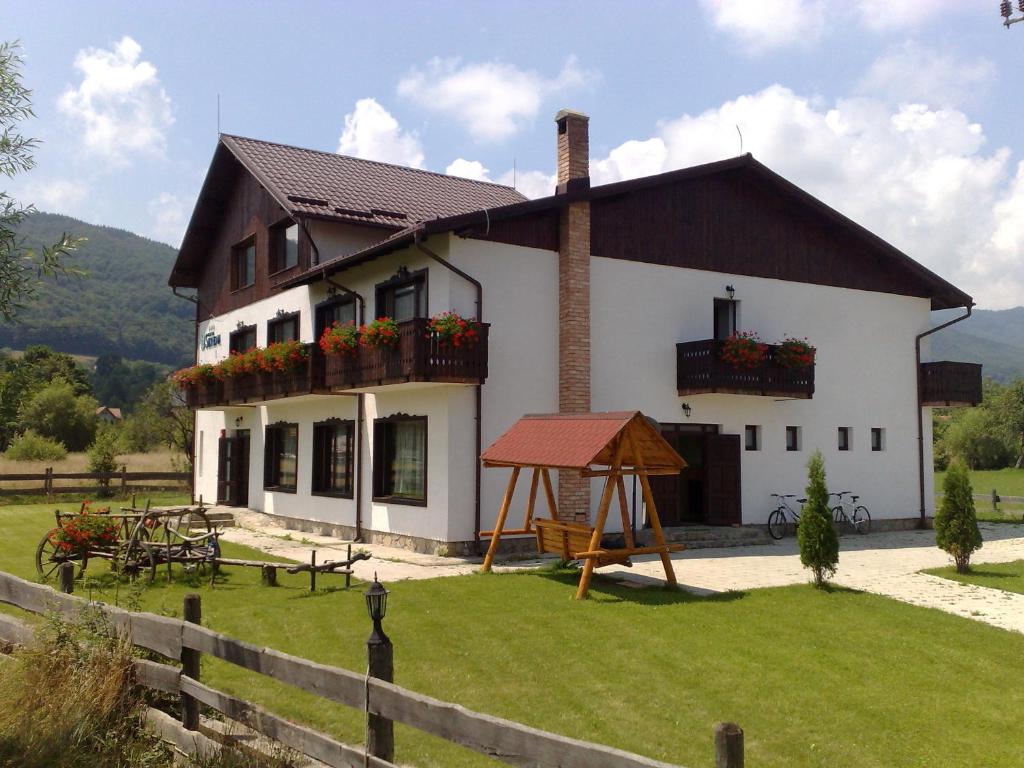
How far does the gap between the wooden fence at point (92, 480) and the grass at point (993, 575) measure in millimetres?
26263

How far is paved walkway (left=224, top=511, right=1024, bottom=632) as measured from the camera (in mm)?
11719

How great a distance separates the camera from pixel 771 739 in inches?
253

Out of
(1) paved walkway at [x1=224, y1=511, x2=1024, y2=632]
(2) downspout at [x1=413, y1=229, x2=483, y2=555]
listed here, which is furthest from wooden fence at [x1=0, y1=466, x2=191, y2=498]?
(2) downspout at [x1=413, y1=229, x2=483, y2=555]

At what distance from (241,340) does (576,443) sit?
1518 centimetres

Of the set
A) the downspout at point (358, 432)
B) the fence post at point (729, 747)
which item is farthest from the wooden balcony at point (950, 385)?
the fence post at point (729, 747)

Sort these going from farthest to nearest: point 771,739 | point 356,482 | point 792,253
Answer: point 792,253, point 356,482, point 771,739

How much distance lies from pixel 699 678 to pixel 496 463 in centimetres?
588

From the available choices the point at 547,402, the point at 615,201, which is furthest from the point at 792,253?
the point at 547,402

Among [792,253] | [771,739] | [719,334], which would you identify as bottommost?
[771,739]

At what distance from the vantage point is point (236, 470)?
25.0 m

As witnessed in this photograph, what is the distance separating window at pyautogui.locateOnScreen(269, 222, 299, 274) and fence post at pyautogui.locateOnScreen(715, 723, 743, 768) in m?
19.2

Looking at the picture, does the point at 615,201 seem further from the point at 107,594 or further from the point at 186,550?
the point at 107,594

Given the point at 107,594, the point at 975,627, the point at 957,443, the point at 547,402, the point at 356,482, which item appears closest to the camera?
the point at 975,627

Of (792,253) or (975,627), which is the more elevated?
(792,253)
